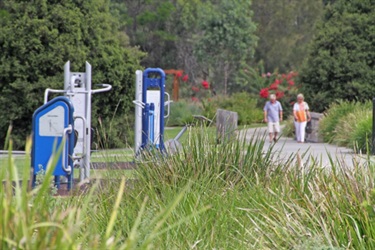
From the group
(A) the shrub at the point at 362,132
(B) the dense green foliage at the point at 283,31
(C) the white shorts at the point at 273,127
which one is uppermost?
(B) the dense green foliage at the point at 283,31

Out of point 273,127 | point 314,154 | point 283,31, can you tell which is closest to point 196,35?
point 283,31

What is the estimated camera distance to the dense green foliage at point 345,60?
3030 cm

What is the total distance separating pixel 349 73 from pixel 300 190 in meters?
23.3

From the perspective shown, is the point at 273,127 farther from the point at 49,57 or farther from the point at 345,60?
the point at 345,60

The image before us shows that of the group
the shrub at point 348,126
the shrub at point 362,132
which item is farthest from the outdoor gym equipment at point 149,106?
the shrub at point 348,126

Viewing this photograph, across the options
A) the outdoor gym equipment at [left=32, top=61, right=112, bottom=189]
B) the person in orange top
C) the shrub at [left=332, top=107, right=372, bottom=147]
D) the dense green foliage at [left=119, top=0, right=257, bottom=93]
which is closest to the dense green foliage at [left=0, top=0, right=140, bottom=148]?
the person in orange top

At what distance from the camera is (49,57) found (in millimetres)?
24312

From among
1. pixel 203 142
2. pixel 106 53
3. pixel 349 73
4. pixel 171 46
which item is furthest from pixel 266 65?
pixel 203 142

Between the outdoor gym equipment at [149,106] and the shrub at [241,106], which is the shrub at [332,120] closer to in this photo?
the shrub at [241,106]

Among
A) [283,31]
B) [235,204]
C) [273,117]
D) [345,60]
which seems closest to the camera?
[235,204]

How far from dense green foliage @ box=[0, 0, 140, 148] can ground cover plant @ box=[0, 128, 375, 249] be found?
586 inches

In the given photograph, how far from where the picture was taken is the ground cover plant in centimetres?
620

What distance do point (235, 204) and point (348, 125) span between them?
54.5ft

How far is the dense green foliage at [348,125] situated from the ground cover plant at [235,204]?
39.2ft
